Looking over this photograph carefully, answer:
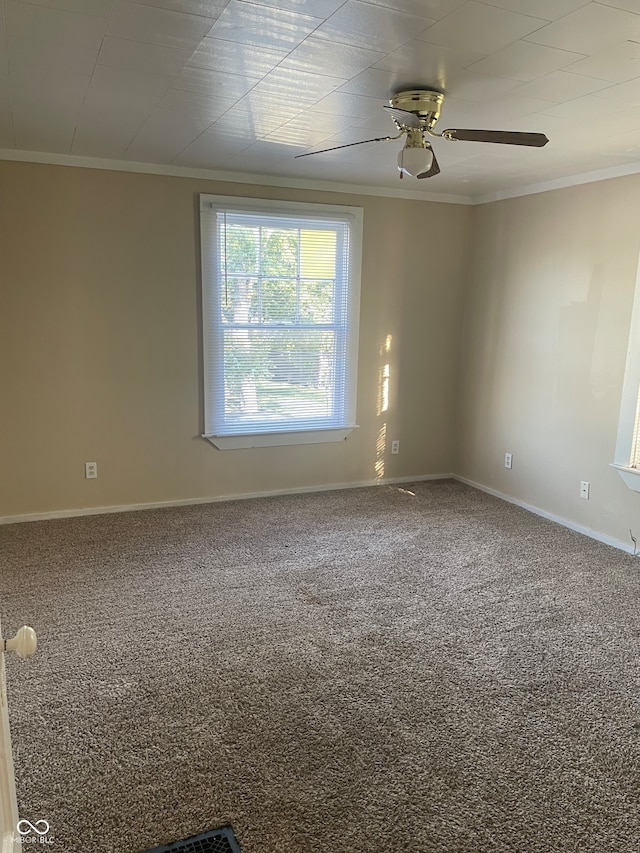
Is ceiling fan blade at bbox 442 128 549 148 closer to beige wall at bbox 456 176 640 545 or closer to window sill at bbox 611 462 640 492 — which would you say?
beige wall at bbox 456 176 640 545

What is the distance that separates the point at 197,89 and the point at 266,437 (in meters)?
2.59

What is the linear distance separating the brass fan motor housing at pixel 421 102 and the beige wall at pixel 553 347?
5.77 ft

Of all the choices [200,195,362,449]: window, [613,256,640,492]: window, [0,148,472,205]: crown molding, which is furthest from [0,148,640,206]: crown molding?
[613,256,640,492]: window

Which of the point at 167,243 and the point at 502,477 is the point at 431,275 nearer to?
the point at 502,477

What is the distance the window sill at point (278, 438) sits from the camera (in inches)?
176

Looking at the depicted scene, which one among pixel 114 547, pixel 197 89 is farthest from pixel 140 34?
pixel 114 547

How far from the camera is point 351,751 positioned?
6.69 feet

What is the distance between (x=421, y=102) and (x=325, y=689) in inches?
94.2

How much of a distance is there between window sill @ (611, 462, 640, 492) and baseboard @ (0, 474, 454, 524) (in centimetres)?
172

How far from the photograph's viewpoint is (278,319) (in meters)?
4.46

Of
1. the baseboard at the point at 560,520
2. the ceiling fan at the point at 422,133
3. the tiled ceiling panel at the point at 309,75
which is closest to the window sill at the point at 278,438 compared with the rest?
the baseboard at the point at 560,520

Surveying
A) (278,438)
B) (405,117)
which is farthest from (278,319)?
(405,117)

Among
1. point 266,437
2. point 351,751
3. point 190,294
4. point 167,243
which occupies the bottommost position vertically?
point 351,751

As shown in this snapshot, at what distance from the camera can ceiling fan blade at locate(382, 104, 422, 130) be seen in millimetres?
2496
